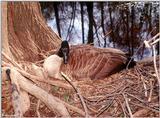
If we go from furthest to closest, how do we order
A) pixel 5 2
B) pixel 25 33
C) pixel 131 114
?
pixel 25 33 < pixel 5 2 < pixel 131 114

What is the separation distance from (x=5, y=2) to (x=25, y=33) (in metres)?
0.27

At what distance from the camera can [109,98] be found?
278 cm

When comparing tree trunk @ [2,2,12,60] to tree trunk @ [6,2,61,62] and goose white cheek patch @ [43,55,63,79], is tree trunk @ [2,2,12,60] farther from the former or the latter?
goose white cheek patch @ [43,55,63,79]

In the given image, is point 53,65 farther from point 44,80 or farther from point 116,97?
point 116,97

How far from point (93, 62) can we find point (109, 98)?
0.42 m

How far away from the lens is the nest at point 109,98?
8.96 ft

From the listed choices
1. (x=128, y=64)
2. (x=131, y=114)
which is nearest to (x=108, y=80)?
(x=128, y=64)

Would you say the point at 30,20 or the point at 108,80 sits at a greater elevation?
the point at 30,20

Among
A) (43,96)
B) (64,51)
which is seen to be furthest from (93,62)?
(43,96)

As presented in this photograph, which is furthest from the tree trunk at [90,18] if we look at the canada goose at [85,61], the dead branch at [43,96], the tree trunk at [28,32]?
the dead branch at [43,96]

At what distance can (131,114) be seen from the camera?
263 cm

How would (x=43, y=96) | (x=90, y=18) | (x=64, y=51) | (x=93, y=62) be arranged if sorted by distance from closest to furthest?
(x=43, y=96) → (x=90, y=18) → (x=64, y=51) → (x=93, y=62)

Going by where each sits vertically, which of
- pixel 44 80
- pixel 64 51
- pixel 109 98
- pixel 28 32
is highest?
pixel 28 32

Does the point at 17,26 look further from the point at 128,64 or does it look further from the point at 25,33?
the point at 128,64
